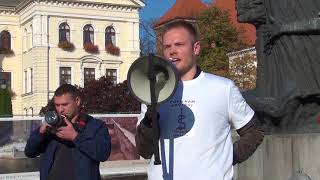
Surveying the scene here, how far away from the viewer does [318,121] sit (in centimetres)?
582

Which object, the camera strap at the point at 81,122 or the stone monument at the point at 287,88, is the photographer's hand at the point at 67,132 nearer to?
the camera strap at the point at 81,122

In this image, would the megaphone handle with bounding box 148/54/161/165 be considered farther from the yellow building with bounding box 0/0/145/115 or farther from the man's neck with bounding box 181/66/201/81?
the yellow building with bounding box 0/0/145/115

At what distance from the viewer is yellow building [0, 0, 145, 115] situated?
58.2m

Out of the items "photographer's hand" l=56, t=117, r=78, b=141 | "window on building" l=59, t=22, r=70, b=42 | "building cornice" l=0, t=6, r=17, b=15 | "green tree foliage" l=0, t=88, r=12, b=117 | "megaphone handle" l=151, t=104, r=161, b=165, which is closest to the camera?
"megaphone handle" l=151, t=104, r=161, b=165

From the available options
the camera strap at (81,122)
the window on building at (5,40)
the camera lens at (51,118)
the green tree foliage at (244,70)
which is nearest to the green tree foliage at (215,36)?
the green tree foliage at (244,70)

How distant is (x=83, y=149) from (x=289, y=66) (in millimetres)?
2246

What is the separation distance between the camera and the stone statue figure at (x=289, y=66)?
5.70m

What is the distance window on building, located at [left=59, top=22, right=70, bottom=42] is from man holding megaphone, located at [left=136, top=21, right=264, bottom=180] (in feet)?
185

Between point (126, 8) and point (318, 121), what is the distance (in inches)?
2248

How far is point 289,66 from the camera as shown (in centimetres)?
580

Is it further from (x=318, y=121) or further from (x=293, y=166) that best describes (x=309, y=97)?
(x=293, y=166)

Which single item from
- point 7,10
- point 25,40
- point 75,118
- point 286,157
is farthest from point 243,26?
point 75,118

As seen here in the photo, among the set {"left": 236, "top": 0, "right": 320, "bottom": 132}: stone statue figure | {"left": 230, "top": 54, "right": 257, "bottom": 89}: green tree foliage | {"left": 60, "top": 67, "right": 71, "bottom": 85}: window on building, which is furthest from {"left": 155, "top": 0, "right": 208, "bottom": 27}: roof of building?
{"left": 236, "top": 0, "right": 320, "bottom": 132}: stone statue figure

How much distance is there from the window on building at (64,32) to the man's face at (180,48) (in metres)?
56.4
